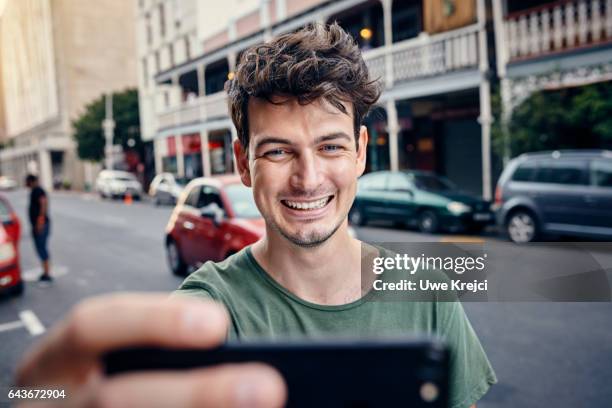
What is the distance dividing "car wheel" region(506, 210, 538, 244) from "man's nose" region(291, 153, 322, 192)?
27.4 ft

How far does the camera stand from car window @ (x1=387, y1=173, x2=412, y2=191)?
10.9 m

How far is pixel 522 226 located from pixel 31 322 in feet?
26.1

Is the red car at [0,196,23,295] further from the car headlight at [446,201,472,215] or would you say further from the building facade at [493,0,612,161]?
the building facade at [493,0,612,161]

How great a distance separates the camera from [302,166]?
126 centimetres

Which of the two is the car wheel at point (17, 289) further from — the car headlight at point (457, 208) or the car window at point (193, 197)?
the car headlight at point (457, 208)

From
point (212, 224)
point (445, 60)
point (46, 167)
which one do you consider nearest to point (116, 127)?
point (46, 167)

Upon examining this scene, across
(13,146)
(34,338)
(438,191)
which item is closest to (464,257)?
(34,338)

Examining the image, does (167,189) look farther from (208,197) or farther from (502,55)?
(208,197)

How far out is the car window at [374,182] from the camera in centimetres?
Answer: 1128

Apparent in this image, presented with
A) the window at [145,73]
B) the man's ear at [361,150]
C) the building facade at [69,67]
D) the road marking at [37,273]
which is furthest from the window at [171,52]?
the man's ear at [361,150]

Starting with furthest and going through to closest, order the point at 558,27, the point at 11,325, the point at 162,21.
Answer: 1. the point at 162,21
2. the point at 558,27
3. the point at 11,325

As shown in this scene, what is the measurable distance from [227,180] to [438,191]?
5211mm

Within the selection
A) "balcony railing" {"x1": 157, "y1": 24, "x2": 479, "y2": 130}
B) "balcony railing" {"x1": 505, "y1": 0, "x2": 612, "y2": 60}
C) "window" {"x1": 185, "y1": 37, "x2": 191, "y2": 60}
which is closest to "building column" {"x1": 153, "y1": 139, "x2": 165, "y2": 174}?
"window" {"x1": 185, "y1": 37, "x2": 191, "y2": 60}

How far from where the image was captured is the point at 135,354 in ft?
1.53
